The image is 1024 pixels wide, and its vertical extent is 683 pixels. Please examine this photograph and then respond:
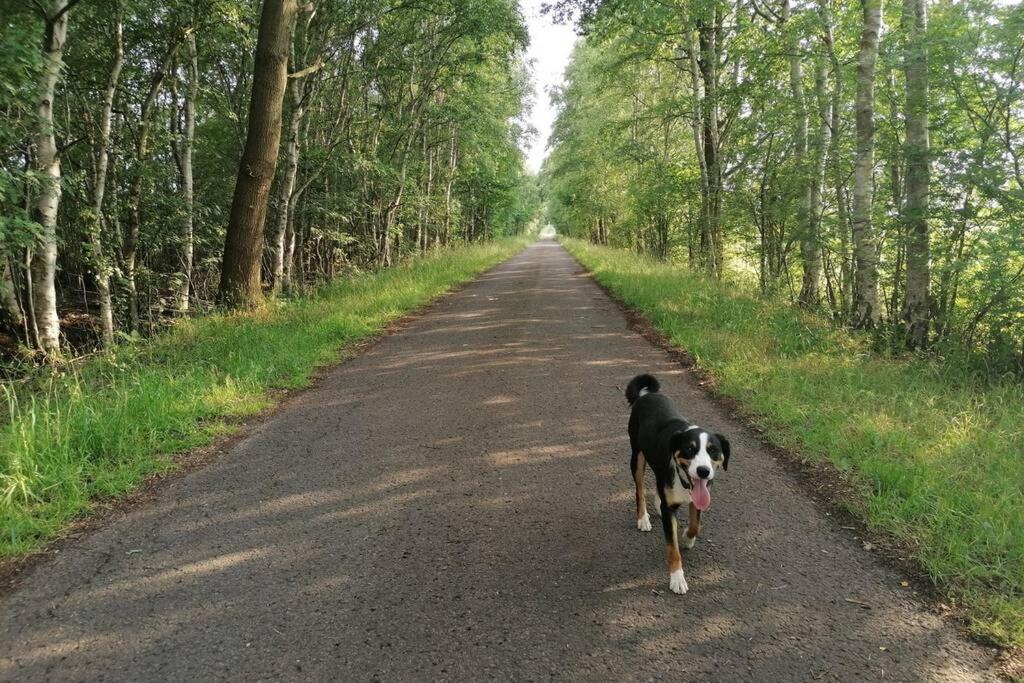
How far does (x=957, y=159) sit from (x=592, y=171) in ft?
77.1

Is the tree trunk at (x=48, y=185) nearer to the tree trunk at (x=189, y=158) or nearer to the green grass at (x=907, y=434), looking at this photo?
the tree trunk at (x=189, y=158)

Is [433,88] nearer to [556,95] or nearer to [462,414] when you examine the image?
[556,95]

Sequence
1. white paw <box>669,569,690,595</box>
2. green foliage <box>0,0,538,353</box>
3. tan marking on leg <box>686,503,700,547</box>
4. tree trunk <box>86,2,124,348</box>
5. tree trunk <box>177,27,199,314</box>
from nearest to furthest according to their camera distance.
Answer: white paw <box>669,569,690,595</box>, tan marking on leg <box>686,503,700,547</box>, tree trunk <box>86,2,124,348</box>, green foliage <box>0,0,538,353</box>, tree trunk <box>177,27,199,314</box>

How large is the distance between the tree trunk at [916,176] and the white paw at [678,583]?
21.6 feet

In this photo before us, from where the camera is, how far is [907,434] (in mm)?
4551

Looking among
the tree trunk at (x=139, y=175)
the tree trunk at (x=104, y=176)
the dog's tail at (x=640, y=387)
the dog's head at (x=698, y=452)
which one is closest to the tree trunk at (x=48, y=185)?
the tree trunk at (x=104, y=176)

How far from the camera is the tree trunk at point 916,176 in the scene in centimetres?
716

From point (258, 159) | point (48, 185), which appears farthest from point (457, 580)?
point (258, 159)

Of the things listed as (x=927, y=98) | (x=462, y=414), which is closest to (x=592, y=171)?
(x=927, y=98)

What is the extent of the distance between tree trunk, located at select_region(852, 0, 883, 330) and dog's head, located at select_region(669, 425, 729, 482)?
7.20 m

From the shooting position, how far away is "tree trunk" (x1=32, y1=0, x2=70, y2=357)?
6.68 meters

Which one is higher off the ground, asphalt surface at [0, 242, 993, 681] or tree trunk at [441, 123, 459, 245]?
tree trunk at [441, 123, 459, 245]

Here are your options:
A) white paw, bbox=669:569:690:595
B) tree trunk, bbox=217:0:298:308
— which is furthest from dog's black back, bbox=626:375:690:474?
tree trunk, bbox=217:0:298:308

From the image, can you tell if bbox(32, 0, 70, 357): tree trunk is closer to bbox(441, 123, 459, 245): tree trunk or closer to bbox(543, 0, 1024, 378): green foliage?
bbox(543, 0, 1024, 378): green foliage
